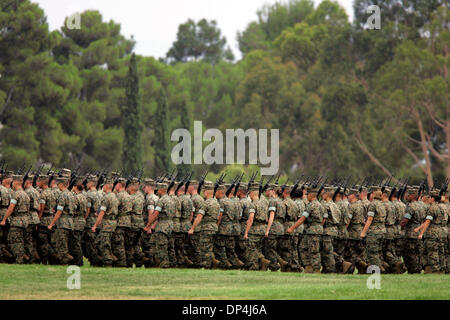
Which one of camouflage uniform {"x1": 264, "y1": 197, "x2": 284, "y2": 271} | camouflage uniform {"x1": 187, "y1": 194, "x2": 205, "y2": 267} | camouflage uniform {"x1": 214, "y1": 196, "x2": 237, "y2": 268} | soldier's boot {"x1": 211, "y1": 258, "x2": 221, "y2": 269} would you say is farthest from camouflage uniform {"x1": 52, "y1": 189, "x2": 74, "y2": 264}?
camouflage uniform {"x1": 264, "y1": 197, "x2": 284, "y2": 271}

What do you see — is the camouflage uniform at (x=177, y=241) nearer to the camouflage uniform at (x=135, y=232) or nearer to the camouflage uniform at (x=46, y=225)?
the camouflage uniform at (x=135, y=232)

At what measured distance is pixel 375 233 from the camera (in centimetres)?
1881

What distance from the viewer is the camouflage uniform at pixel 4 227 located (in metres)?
18.8

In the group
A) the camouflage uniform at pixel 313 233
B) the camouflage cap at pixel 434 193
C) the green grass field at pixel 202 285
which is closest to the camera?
the green grass field at pixel 202 285

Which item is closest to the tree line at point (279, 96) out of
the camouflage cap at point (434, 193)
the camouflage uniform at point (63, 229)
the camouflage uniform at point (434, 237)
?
the camouflage cap at point (434, 193)

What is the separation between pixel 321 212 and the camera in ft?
61.0

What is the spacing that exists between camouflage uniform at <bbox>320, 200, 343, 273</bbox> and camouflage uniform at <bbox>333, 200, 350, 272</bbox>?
268 mm

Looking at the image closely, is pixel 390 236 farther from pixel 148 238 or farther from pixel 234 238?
pixel 148 238

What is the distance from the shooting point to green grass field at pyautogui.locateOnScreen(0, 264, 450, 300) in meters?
14.0

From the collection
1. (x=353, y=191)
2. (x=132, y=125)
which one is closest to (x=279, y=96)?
(x=132, y=125)

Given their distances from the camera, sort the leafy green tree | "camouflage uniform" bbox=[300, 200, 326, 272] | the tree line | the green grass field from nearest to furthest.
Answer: the green grass field, "camouflage uniform" bbox=[300, 200, 326, 272], the tree line, the leafy green tree

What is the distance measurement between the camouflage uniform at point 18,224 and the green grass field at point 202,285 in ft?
1.95

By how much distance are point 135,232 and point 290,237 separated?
3218mm

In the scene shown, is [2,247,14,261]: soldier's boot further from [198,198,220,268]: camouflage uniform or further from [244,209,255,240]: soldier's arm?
[244,209,255,240]: soldier's arm
